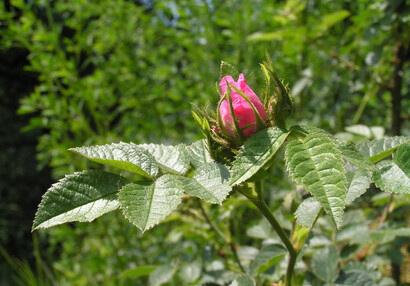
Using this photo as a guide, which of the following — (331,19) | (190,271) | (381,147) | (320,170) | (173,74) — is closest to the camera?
(320,170)

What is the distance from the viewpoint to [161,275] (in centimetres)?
84

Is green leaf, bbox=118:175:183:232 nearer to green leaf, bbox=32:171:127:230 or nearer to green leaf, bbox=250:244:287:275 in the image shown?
green leaf, bbox=32:171:127:230

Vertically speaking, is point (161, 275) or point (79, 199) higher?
point (79, 199)

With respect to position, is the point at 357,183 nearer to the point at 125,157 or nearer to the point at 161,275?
the point at 125,157

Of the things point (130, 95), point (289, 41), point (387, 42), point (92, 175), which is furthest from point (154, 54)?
point (92, 175)

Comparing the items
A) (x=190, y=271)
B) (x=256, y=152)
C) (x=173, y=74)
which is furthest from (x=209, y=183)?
(x=173, y=74)

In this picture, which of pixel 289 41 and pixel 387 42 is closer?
pixel 387 42

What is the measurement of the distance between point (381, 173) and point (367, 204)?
98cm

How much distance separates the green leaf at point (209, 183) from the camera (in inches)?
14.5

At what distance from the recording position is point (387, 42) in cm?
113

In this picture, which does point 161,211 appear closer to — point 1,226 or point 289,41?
point 289,41

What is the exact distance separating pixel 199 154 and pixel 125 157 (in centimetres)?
9

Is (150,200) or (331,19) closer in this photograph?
(150,200)

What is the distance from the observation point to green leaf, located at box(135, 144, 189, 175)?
0.43 m
